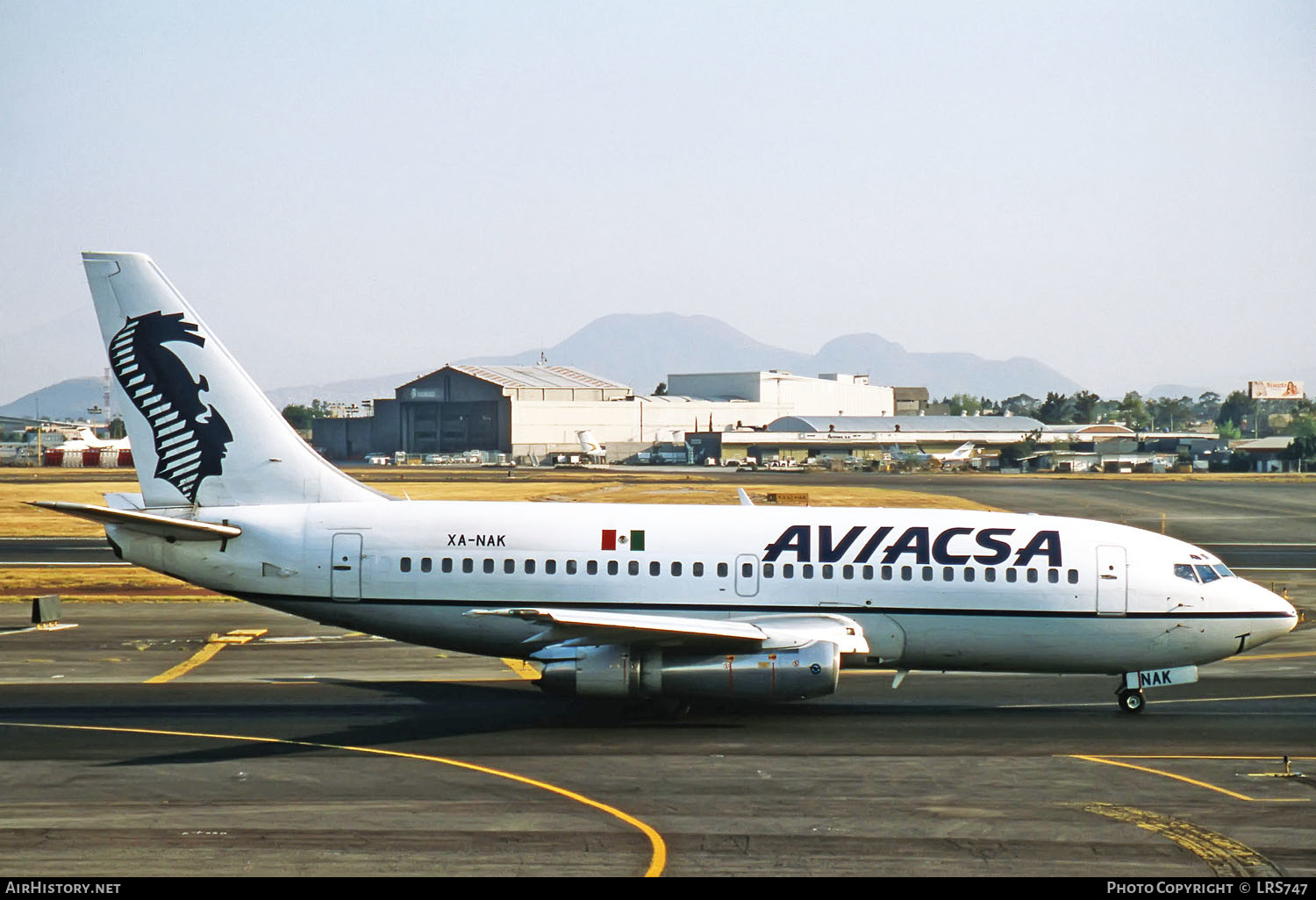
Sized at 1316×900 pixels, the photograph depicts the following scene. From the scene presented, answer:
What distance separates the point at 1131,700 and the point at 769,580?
28.0 ft

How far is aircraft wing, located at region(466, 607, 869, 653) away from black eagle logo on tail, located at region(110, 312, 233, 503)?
718cm

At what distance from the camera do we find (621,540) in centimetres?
2656

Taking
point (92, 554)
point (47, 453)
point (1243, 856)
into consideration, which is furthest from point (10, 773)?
point (47, 453)

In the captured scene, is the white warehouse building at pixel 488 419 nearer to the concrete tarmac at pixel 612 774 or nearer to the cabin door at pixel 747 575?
the concrete tarmac at pixel 612 774

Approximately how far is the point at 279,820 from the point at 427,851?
9.40 ft

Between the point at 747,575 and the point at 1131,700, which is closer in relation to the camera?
the point at 747,575

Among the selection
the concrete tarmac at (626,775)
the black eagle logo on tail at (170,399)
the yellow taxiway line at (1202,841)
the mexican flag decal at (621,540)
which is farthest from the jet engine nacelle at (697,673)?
the black eagle logo on tail at (170,399)

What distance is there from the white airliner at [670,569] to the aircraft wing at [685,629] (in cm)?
10

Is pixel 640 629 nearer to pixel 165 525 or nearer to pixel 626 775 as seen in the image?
pixel 626 775

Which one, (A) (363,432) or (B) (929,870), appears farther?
(A) (363,432)

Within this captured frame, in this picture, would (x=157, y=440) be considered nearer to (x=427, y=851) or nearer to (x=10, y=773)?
(x=10, y=773)

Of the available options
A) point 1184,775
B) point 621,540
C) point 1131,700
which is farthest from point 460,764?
point 1131,700
